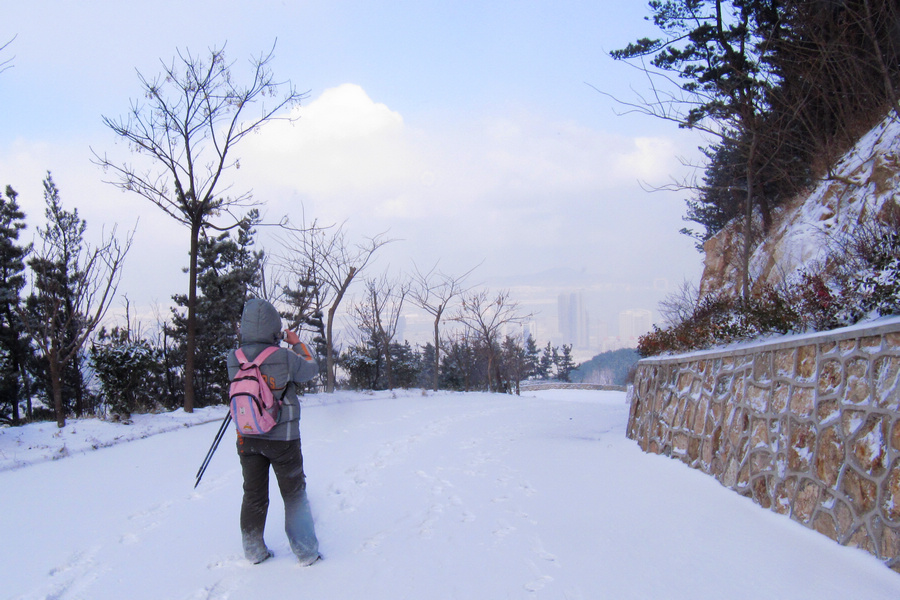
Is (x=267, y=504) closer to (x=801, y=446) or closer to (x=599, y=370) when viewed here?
(x=801, y=446)

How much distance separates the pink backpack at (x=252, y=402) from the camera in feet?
10.7

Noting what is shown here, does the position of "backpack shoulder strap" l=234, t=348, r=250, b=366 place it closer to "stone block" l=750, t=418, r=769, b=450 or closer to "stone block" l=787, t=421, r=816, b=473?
"stone block" l=787, t=421, r=816, b=473

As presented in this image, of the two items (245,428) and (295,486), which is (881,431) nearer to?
(295,486)

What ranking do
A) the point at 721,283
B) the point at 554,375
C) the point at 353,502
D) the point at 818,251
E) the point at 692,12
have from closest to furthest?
the point at 353,502 < the point at 818,251 < the point at 692,12 < the point at 721,283 < the point at 554,375

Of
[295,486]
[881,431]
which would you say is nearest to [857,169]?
[881,431]

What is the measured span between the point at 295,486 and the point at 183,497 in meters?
2.24

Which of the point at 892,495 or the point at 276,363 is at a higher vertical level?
the point at 276,363

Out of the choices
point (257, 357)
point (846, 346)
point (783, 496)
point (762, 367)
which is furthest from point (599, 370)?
point (257, 357)

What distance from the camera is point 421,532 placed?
4.00 meters

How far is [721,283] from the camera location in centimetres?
1631

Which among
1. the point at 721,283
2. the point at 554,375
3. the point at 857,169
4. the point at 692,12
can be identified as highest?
the point at 692,12

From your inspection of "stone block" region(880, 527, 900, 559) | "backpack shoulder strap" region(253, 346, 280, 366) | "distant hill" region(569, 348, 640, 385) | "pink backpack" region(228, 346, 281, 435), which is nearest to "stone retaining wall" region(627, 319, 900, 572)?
"stone block" region(880, 527, 900, 559)

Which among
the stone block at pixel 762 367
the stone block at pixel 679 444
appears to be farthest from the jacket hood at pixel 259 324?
the stone block at pixel 679 444

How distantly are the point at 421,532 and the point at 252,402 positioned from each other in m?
1.65
